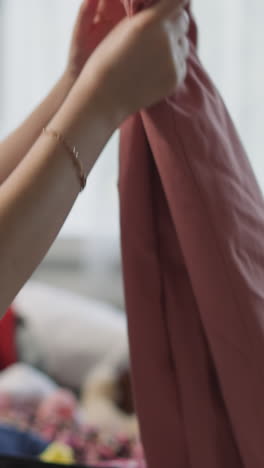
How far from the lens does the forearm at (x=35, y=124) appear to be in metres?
0.58

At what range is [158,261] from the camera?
59cm

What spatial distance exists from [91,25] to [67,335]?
1124 mm

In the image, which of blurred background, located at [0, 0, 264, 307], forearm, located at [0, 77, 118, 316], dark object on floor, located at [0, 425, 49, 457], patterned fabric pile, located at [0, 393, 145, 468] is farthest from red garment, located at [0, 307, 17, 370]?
→ forearm, located at [0, 77, 118, 316]

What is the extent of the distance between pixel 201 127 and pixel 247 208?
3.0 inches

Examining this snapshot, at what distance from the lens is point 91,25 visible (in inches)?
22.5

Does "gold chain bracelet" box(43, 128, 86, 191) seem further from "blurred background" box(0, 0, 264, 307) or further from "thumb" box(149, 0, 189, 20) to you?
"blurred background" box(0, 0, 264, 307)

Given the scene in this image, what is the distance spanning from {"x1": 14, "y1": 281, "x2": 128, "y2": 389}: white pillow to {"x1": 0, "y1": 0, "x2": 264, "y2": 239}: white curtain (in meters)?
0.26

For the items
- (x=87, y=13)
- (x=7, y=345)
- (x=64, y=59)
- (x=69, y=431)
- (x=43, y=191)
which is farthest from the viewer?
(x=64, y=59)

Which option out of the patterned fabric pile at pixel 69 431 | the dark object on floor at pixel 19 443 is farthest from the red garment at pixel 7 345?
the dark object on floor at pixel 19 443

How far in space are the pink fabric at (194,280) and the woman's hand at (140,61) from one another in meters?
0.04

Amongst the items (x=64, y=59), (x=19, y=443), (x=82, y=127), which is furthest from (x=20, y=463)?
(x=64, y=59)

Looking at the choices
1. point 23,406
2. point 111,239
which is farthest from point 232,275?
point 111,239

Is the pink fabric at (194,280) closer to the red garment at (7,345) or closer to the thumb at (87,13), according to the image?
the thumb at (87,13)

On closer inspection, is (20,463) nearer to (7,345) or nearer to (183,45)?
(183,45)
